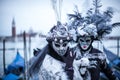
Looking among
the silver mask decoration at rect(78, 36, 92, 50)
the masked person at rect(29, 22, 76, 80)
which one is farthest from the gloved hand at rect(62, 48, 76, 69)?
the silver mask decoration at rect(78, 36, 92, 50)

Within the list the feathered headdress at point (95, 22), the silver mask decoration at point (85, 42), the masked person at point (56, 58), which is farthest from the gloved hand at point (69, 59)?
the feathered headdress at point (95, 22)

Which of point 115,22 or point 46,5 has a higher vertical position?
point 46,5

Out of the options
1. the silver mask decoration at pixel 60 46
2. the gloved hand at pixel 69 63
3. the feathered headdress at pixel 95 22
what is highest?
the feathered headdress at pixel 95 22

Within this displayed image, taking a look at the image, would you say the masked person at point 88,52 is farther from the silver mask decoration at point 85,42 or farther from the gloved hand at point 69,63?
the gloved hand at point 69,63

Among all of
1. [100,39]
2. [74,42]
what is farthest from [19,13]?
[100,39]

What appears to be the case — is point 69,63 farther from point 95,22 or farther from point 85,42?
point 95,22

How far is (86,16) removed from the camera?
122 inches

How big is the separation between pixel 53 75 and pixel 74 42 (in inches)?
21.0

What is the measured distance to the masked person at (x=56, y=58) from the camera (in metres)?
3.04

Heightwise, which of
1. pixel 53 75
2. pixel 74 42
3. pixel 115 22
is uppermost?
pixel 115 22

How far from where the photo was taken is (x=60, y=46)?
3.04m

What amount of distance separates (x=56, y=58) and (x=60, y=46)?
172mm

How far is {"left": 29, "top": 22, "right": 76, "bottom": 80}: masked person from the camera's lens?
3037 millimetres

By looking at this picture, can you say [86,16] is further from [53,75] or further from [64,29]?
[53,75]
